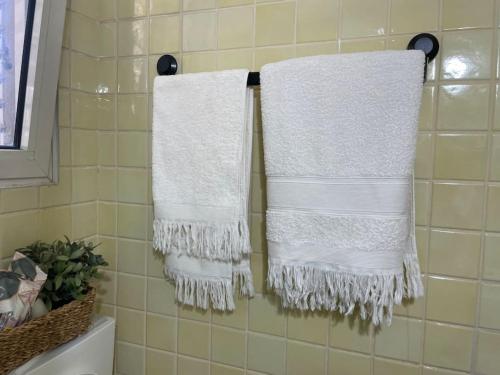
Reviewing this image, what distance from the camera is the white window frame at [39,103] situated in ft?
2.55

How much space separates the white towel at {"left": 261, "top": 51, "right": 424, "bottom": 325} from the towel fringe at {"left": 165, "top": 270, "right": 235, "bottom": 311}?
133mm

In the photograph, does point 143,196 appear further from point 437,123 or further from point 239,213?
point 437,123

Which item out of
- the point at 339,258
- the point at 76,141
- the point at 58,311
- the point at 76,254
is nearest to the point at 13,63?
the point at 76,141

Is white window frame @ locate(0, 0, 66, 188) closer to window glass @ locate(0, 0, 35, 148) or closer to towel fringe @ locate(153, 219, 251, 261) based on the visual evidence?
window glass @ locate(0, 0, 35, 148)

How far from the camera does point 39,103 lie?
80cm

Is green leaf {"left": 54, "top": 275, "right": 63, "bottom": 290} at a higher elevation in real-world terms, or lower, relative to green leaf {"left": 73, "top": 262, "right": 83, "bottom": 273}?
lower

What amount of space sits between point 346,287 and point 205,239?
31 cm

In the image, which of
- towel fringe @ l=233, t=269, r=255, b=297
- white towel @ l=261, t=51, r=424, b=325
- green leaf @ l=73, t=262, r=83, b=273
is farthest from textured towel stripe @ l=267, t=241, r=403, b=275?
green leaf @ l=73, t=262, r=83, b=273

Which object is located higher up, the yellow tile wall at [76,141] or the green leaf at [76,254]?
the yellow tile wall at [76,141]

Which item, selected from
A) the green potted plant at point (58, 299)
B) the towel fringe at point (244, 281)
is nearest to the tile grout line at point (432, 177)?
the towel fringe at point (244, 281)

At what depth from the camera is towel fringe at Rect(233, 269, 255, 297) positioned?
0.83 m

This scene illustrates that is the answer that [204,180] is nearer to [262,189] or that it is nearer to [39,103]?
[262,189]

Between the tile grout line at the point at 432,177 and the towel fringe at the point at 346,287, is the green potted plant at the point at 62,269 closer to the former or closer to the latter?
the towel fringe at the point at 346,287

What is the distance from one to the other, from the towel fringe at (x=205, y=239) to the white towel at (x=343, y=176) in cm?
7
